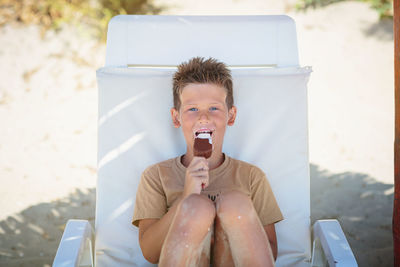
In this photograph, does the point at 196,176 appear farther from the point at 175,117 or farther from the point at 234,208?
the point at 175,117

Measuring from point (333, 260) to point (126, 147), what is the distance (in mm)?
1234

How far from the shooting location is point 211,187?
7.01 ft

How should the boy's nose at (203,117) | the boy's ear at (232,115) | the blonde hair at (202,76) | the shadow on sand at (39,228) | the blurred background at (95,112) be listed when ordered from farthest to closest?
the blurred background at (95,112) < the shadow on sand at (39,228) < the boy's ear at (232,115) < the blonde hair at (202,76) < the boy's nose at (203,117)

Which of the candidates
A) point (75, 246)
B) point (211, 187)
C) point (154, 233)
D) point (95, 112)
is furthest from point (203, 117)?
point (95, 112)

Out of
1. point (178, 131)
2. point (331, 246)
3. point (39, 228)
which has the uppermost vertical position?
point (178, 131)

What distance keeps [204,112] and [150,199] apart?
506mm

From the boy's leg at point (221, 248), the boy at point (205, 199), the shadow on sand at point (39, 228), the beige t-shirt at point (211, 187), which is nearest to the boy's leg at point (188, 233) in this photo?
the boy at point (205, 199)

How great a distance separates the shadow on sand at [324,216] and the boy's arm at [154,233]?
59.9 inches

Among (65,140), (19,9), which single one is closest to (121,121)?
(65,140)

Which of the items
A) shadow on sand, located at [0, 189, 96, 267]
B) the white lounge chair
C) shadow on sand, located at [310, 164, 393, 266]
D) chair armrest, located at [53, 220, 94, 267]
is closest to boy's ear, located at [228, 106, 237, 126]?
the white lounge chair

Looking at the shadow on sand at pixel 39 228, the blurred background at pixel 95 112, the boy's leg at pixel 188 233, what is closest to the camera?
the boy's leg at pixel 188 233

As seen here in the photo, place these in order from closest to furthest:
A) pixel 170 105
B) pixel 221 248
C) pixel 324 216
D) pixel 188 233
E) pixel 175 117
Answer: pixel 188 233 < pixel 221 248 < pixel 175 117 < pixel 170 105 < pixel 324 216

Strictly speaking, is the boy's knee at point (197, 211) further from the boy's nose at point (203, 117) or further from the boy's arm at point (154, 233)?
the boy's nose at point (203, 117)

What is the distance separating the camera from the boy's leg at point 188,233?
1654 millimetres
